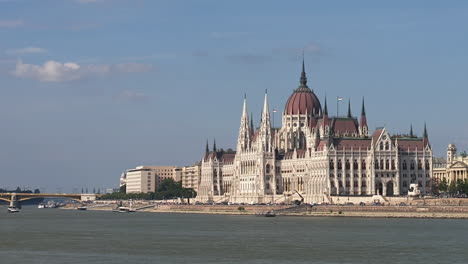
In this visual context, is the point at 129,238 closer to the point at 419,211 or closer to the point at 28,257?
the point at 28,257

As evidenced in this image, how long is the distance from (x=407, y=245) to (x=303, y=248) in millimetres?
10479

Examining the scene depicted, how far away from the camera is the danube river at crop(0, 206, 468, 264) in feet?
326

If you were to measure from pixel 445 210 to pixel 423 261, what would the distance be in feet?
267

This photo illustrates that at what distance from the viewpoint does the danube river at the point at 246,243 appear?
9925 centimetres

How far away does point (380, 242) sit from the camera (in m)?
117

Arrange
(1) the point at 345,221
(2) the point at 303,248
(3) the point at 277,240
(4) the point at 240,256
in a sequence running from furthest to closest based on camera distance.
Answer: (1) the point at 345,221 → (3) the point at 277,240 → (2) the point at 303,248 → (4) the point at 240,256

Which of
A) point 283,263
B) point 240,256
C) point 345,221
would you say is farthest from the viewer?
point 345,221

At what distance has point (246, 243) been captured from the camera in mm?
116750

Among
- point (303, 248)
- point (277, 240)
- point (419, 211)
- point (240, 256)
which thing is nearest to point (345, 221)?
point (419, 211)

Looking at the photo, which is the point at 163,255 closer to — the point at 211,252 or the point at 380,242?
the point at 211,252

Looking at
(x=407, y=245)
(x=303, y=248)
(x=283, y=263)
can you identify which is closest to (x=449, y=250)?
(x=407, y=245)

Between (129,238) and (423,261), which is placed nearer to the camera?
(423,261)

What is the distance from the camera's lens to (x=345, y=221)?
170000 millimetres

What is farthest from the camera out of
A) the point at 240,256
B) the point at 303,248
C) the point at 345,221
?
the point at 345,221
